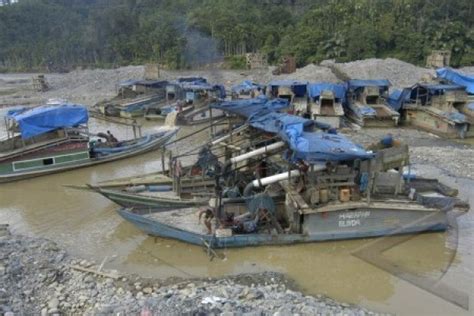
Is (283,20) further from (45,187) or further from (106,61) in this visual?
(45,187)

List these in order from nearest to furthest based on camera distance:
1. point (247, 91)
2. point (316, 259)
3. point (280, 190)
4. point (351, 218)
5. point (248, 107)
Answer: point (316, 259)
point (351, 218)
point (280, 190)
point (248, 107)
point (247, 91)

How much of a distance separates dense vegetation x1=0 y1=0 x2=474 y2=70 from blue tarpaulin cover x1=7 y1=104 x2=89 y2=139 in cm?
3855

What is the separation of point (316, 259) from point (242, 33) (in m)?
51.9

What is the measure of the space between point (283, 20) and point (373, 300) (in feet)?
198

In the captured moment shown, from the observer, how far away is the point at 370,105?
2775 cm

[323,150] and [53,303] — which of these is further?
[323,150]

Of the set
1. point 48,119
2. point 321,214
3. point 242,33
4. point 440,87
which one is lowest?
point 321,214

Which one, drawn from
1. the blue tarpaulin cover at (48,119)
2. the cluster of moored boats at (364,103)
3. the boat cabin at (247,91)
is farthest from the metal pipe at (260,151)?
the boat cabin at (247,91)

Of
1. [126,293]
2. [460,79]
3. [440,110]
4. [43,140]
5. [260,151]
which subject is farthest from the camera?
[460,79]

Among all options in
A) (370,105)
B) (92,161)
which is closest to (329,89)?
(370,105)

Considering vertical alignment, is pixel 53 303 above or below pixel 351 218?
below

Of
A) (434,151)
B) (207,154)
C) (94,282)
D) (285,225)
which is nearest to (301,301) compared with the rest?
(285,225)

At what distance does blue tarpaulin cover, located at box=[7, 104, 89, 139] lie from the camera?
18016 millimetres

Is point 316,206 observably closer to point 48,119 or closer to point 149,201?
point 149,201
